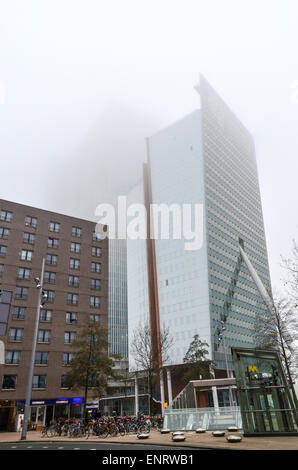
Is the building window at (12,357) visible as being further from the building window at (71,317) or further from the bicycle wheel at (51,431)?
the bicycle wheel at (51,431)

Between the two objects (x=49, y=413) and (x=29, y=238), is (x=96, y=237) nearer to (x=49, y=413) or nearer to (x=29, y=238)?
(x=29, y=238)

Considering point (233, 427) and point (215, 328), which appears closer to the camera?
point (233, 427)

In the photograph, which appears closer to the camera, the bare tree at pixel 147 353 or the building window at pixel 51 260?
the bare tree at pixel 147 353

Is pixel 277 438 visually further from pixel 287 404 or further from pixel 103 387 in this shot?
pixel 103 387

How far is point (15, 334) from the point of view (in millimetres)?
45875

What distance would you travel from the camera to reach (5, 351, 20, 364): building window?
145 feet

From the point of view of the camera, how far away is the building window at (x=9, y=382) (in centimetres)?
4300

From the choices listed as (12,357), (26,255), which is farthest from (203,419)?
(26,255)

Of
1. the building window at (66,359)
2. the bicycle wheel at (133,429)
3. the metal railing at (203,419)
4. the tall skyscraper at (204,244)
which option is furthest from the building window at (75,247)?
the metal railing at (203,419)

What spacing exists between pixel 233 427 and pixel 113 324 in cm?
12065

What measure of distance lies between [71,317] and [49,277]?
22.0 ft

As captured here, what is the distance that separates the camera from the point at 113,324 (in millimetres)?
137000

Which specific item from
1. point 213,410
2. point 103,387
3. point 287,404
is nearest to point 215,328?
point 103,387

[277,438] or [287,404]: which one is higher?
[287,404]
